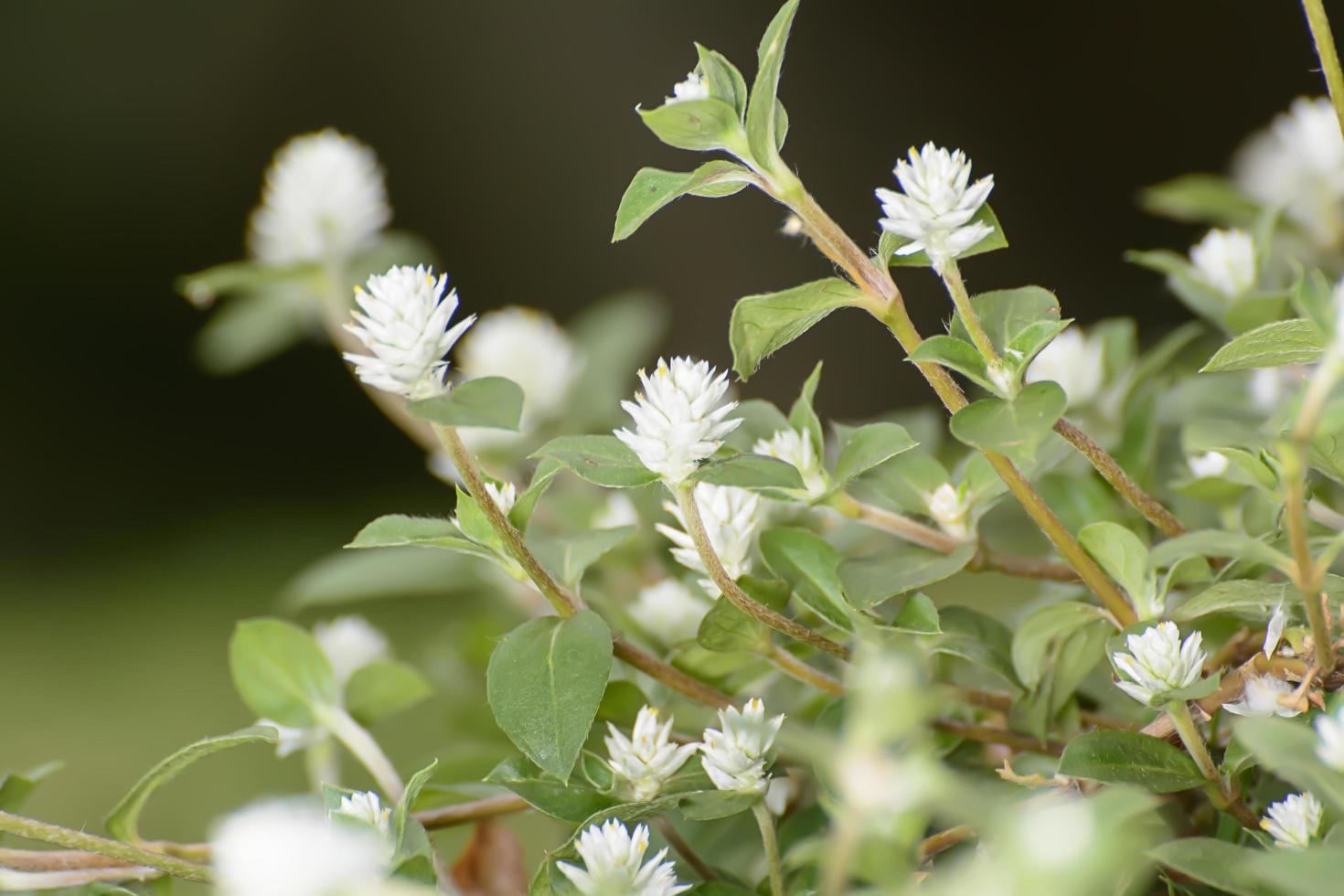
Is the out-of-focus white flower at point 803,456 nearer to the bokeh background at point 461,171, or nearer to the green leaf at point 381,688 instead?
the green leaf at point 381,688

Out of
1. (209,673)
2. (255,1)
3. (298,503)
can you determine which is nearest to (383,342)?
(209,673)

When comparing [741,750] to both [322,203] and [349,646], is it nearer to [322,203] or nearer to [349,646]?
[349,646]

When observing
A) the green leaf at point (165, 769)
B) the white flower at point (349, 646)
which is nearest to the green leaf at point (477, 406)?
the green leaf at point (165, 769)

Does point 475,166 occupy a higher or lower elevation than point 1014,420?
higher

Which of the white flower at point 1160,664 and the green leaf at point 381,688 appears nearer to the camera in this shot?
the white flower at point 1160,664

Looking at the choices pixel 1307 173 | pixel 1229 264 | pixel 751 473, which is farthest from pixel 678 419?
pixel 1307 173

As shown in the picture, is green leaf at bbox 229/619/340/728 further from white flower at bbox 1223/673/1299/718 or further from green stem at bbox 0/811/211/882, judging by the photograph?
white flower at bbox 1223/673/1299/718
